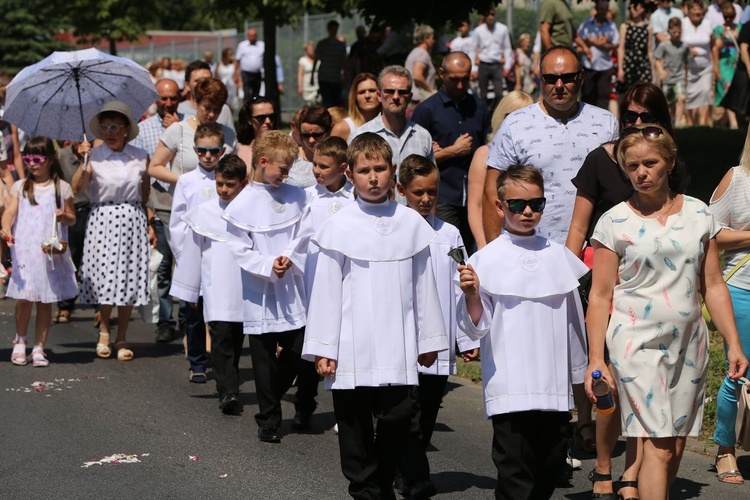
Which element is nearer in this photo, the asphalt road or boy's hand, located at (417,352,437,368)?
boy's hand, located at (417,352,437,368)

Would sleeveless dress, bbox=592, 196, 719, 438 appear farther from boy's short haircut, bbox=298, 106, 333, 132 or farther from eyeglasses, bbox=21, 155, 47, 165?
eyeglasses, bbox=21, 155, 47, 165

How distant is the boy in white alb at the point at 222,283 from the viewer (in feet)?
29.7

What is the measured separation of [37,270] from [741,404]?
619 centimetres

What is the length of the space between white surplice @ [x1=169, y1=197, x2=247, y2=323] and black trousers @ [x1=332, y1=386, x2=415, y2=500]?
8.55 ft

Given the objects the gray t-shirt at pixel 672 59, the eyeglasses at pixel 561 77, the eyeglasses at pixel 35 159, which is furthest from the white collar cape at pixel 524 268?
the gray t-shirt at pixel 672 59

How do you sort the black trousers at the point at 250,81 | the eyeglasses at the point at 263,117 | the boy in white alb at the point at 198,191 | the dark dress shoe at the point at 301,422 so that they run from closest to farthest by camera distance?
the dark dress shoe at the point at 301,422 → the boy in white alb at the point at 198,191 → the eyeglasses at the point at 263,117 → the black trousers at the point at 250,81

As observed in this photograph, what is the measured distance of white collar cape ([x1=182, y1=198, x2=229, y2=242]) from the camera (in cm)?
913

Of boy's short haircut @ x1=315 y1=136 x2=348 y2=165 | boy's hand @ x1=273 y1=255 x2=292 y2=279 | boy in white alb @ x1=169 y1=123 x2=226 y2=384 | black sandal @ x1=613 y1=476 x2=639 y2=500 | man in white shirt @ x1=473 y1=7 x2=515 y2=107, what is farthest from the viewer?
man in white shirt @ x1=473 y1=7 x2=515 y2=107

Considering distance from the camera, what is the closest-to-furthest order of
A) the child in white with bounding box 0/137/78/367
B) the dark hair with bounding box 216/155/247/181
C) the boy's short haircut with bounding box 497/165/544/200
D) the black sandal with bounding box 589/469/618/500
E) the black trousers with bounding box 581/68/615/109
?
the boy's short haircut with bounding box 497/165/544/200 < the black sandal with bounding box 589/469/618/500 < the dark hair with bounding box 216/155/247/181 < the child in white with bounding box 0/137/78/367 < the black trousers with bounding box 581/68/615/109

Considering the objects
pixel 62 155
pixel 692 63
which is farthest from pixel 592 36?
pixel 62 155

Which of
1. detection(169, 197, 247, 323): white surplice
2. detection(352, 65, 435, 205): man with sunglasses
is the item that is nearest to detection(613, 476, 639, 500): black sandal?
detection(169, 197, 247, 323): white surplice

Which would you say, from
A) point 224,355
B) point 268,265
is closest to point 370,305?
point 268,265

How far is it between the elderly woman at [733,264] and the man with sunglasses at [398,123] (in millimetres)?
2576

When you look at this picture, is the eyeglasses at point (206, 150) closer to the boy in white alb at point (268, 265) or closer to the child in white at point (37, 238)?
the boy in white alb at point (268, 265)
